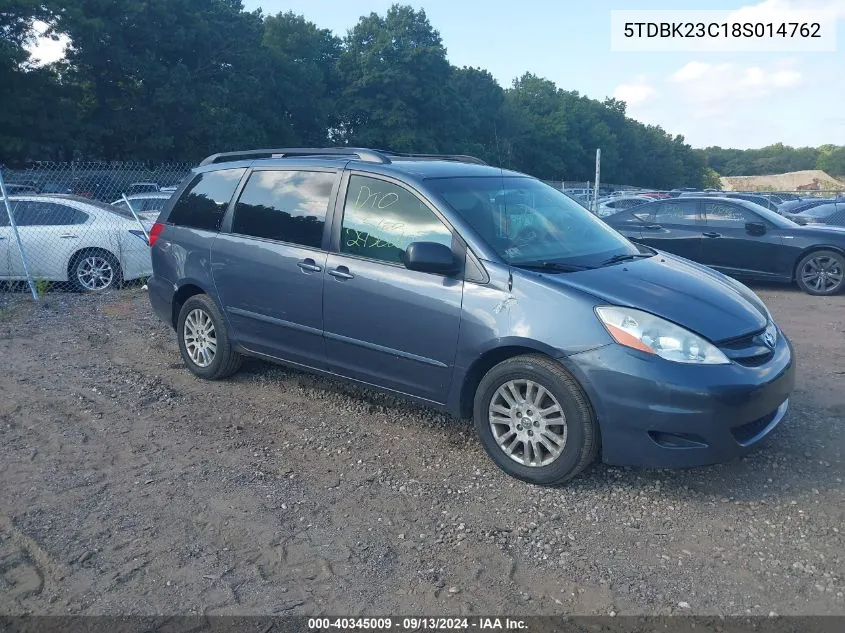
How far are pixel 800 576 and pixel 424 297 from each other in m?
2.43

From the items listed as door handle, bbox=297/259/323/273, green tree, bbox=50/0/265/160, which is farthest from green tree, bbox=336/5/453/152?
door handle, bbox=297/259/323/273

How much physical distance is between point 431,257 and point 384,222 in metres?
0.69

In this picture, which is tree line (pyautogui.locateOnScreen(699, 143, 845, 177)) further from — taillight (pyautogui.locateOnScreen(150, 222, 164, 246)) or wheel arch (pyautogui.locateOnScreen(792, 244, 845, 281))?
taillight (pyautogui.locateOnScreen(150, 222, 164, 246))

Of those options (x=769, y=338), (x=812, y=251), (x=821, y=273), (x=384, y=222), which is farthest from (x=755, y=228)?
(x=384, y=222)

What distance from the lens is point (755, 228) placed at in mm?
10938

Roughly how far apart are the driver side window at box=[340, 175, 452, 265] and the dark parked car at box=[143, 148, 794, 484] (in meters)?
0.01

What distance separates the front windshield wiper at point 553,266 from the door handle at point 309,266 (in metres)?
1.46

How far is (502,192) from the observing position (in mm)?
5027

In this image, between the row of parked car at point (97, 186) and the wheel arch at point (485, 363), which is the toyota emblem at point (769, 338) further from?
the row of parked car at point (97, 186)

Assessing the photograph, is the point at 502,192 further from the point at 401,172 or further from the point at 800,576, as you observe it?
the point at 800,576

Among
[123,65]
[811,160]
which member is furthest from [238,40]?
[811,160]

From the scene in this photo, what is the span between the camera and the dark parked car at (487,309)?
387cm

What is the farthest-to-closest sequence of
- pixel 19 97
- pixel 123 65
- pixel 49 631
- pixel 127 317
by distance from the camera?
pixel 123 65 < pixel 19 97 < pixel 127 317 < pixel 49 631

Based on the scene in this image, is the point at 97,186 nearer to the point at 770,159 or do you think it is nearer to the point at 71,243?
the point at 71,243
